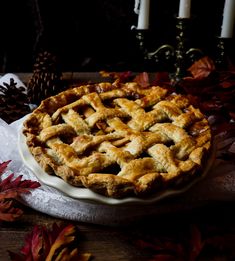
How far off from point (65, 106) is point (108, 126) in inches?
5.4

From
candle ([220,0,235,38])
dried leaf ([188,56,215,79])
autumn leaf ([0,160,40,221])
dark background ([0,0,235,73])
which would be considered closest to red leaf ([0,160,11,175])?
autumn leaf ([0,160,40,221])

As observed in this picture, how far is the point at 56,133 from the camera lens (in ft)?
3.25

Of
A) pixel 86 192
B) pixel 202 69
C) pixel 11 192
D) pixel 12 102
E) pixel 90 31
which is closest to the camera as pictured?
pixel 86 192

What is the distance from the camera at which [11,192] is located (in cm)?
95

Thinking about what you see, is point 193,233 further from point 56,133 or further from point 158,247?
point 56,133

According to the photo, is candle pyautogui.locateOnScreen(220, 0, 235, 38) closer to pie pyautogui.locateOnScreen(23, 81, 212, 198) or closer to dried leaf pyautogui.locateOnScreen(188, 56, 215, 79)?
dried leaf pyautogui.locateOnScreen(188, 56, 215, 79)

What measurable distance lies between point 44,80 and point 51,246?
71 centimetres

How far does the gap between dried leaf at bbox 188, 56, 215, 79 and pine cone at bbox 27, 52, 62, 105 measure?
0.47m

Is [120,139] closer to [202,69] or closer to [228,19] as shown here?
[202,69]

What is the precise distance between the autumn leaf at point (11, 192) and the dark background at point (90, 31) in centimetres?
120

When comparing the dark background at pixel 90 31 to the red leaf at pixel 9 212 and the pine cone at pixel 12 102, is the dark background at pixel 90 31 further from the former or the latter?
the red leaf at pixel 9 212

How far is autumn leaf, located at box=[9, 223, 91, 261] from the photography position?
2.67 ft

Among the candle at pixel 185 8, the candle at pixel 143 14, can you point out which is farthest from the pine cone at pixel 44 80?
the candle at pixel 185 8

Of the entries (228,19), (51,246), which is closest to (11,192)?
(51,246)
